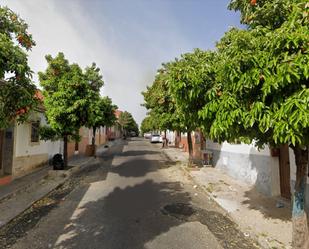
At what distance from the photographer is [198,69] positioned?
17.4ft

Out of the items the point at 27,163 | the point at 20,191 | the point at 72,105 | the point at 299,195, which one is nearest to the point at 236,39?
the point at 299,195

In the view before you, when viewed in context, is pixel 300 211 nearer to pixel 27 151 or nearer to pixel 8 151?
pixel 8 151

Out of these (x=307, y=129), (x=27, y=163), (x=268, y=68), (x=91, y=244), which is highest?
(x=268, y=68)

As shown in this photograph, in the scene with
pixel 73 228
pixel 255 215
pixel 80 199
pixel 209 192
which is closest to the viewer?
pixel 73 228

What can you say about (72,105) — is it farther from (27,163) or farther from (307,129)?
(307,129)

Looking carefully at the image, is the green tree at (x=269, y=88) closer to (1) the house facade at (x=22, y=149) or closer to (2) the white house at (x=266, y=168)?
(2) the white house at (x=266, y=168)

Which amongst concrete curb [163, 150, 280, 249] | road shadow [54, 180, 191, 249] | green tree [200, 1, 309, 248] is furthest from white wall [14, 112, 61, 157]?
green tree [200, 1, 309, 248]

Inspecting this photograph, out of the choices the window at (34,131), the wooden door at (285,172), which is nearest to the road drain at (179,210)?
the wooden door at (285,172)

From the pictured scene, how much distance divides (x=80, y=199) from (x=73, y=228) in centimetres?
277

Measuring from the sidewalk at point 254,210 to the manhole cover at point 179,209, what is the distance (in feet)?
3.31

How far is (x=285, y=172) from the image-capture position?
8898 millimetres

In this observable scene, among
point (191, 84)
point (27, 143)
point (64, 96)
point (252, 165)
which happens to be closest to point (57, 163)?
point (27, 143)

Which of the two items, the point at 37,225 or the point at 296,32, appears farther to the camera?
the point at 37,225

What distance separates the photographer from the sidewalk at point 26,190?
7980 mm
